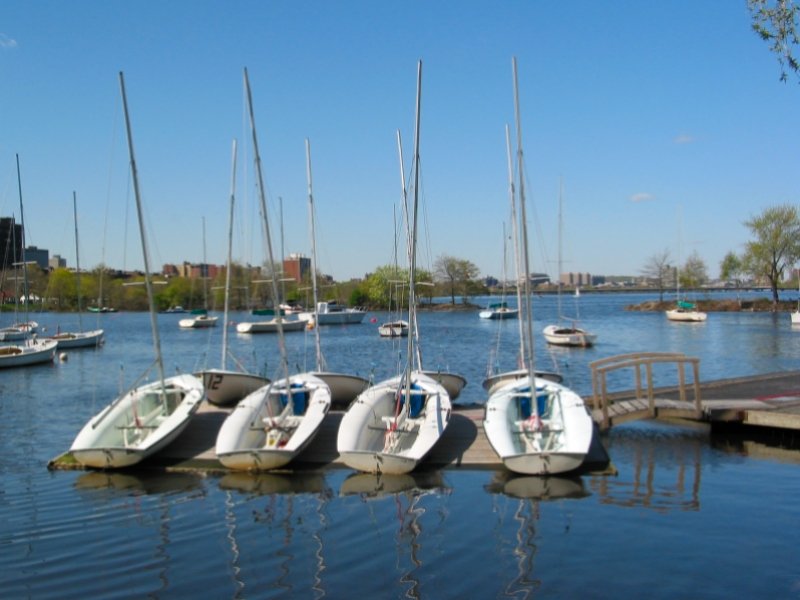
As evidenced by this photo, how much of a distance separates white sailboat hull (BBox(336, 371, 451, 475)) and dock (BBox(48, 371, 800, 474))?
0.63 m

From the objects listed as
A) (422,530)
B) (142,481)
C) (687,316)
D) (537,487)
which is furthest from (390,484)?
(687,316)

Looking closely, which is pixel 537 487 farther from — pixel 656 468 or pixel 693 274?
pixel 693 274

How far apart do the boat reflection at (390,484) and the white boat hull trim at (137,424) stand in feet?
13.8

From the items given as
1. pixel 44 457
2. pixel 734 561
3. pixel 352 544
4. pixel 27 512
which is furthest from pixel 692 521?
pixel 44 457

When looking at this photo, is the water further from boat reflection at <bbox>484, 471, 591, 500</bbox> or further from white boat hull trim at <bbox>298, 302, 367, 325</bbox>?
white boat hull trim at <bbox>298, 302, 367, 325</bbox>

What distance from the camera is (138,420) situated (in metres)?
17.2

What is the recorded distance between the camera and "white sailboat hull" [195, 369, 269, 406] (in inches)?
845

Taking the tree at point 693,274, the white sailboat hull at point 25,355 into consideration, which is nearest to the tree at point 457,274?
the tree at point 693,274

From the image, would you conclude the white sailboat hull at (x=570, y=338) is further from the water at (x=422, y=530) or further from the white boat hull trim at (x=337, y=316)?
the white boat hull trim at (x=337, y=316)

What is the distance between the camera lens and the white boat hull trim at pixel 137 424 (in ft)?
51.7

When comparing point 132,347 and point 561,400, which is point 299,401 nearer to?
point 561,400

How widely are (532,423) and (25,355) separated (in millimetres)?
36850

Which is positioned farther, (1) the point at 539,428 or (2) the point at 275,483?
(1) the point at 539,428

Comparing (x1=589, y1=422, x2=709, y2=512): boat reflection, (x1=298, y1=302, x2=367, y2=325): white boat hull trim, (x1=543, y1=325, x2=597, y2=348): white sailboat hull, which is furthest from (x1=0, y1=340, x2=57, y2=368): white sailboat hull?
(x1=298, y1=302, x2=367, y2=325): white boat hull trim
